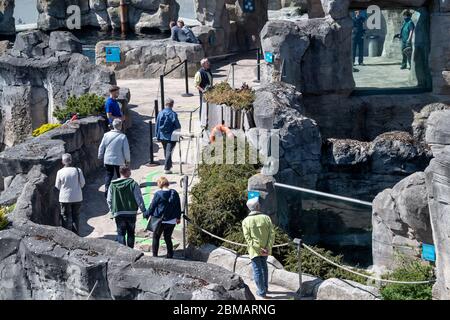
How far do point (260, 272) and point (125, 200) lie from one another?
2115mm

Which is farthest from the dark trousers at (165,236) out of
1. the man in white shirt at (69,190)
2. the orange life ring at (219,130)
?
the orange life ring at (219,130)

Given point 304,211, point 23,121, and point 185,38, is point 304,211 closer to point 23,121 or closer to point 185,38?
point 23,121

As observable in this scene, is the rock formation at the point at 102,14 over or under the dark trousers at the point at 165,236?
over

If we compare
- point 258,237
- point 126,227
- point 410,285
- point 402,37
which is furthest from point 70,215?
point 402,37

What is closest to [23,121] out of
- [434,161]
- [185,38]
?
[185,38]

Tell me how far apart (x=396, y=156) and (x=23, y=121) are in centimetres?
852

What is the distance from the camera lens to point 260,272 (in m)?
12.1

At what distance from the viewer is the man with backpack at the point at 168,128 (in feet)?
54.5

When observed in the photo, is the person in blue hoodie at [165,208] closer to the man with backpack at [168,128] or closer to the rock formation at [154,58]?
the man with backpack at [168,128]

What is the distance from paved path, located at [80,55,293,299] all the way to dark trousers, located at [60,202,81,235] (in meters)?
0.60

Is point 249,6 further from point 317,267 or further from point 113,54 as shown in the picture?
point 317,267

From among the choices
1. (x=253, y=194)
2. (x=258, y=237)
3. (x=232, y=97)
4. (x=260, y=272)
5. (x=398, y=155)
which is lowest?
(x=260, y=272)

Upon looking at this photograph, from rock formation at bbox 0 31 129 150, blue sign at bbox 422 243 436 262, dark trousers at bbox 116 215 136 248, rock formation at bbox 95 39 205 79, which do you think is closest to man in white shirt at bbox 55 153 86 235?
dark trousers at bbox 116 215 136 248

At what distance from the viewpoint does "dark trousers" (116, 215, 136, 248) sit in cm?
1299
